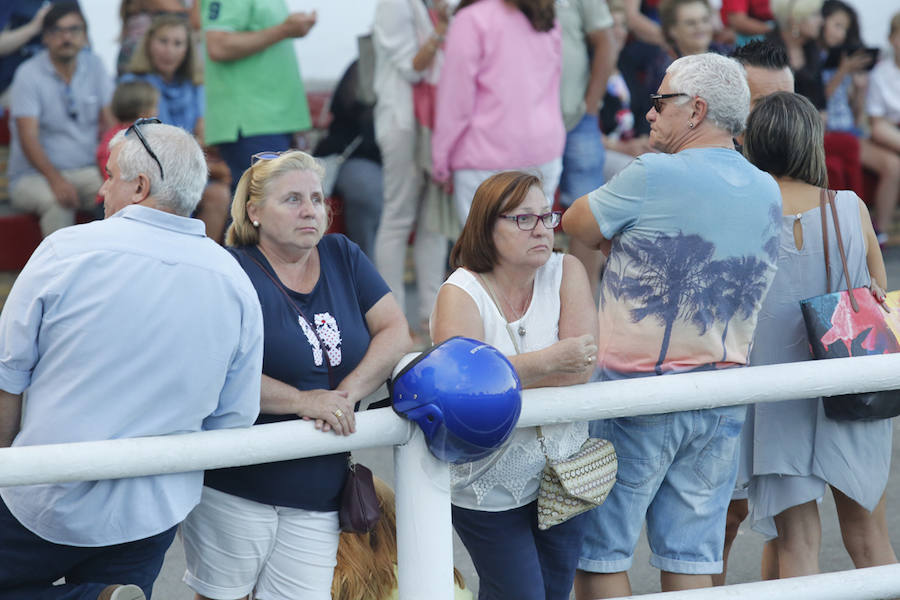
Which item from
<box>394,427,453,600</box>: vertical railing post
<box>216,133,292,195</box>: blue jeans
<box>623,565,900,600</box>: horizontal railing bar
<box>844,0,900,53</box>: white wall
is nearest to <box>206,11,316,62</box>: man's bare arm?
<box>216,133,292,195</box>: blue jeans

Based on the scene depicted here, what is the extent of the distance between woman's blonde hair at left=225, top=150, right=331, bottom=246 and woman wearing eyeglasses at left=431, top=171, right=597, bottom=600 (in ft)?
1.42

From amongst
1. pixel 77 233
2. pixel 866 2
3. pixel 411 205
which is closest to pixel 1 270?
pixel 411 205

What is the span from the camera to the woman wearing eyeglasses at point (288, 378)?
268 cm

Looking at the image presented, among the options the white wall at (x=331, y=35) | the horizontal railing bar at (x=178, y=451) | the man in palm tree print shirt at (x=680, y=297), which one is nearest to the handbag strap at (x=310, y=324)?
the horizontal railing bar at (x=178, y=451)

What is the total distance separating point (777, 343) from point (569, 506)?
847mm

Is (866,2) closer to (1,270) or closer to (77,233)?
(1,270)

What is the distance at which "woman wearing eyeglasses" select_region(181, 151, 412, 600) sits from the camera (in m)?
2.68

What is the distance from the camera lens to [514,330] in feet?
9.21

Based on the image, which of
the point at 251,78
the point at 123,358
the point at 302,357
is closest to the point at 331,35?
the point at 251,78

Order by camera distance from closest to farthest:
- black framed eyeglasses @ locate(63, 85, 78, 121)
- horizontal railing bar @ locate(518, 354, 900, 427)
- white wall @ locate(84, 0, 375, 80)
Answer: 1. horizontal railing bar @ locate(518, 354, 900, 427)
2. black framed eyeglasses @ locate(63, 85, 78, 121)
3. white wall @ locate(84, 0, 375, 80)

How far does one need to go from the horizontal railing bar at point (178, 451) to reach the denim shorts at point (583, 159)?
13.4 feet

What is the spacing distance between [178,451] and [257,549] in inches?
25.2

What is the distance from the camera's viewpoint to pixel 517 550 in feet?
9.20

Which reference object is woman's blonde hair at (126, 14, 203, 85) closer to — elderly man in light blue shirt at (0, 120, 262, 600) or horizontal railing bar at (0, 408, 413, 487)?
elderly man in light blue shirt at (0, 120, 262, 600)
